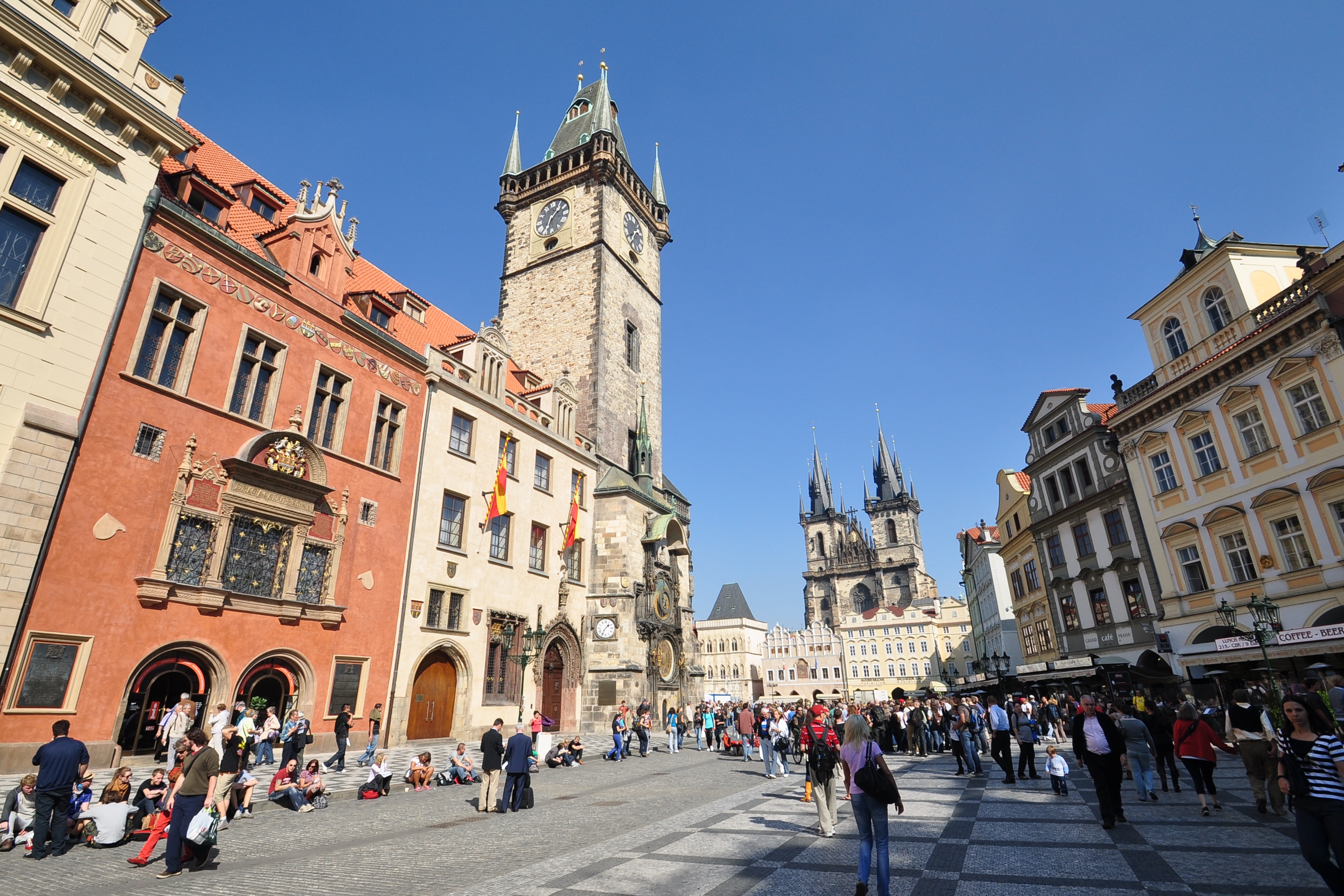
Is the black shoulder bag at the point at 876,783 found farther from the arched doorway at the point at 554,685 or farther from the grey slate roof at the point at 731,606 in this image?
the grey slate roof at the point at 731,606

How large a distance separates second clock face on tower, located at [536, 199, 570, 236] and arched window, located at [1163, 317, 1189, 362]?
1131 inches

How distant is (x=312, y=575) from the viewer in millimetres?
16859

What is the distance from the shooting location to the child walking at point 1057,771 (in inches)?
432

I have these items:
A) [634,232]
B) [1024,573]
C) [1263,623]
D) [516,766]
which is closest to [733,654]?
[1024,573]

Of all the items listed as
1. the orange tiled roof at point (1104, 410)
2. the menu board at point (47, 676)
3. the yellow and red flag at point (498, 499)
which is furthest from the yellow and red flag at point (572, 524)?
the orange tiled roof at point (1104, 410)

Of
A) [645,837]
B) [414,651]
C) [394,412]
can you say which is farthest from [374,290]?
[645,837]

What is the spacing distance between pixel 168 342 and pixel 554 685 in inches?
668

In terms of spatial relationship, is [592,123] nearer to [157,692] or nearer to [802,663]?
[157,692]

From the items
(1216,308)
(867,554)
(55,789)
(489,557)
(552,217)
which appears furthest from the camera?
(867,554)

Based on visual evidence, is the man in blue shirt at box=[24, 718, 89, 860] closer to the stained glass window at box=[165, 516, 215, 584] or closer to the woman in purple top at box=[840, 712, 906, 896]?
the stained glass window at box=[165, 516, 215, 584]

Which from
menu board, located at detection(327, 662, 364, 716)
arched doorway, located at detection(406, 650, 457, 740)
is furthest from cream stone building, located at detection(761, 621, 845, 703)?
menu board, located at detection(327, 662, 364, 716)

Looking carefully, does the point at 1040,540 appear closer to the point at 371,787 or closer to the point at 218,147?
the point at 371,787

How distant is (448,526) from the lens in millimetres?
21531

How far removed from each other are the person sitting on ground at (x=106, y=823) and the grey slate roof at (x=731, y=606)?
A: 9831cm
